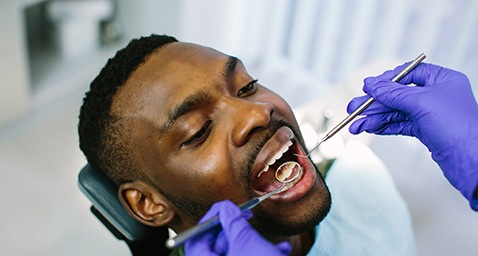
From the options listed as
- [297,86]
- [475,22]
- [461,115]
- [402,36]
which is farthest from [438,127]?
[297,86]

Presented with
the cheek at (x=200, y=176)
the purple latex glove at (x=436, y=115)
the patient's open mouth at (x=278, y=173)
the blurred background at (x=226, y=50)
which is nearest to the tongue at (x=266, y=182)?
the patient's open mouth at (x=278, y=173)

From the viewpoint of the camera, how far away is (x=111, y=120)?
4.40ft

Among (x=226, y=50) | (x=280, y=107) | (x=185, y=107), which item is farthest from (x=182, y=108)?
(x=226, y=50)

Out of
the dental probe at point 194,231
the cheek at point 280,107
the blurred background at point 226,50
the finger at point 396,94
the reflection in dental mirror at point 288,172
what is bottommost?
the blurred background at point 226,50

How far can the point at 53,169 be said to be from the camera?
270 centimetres

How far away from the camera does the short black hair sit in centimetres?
135

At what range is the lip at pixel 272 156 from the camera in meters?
1.27

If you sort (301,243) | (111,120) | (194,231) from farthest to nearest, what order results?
(301,243), (111,120), (194,231)

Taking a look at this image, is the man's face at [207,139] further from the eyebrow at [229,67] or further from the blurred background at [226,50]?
the blurred background at [226,50]

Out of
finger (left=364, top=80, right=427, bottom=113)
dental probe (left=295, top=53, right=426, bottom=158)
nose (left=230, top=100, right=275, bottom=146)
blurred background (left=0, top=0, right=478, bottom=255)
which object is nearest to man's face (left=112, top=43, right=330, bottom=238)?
nose (left=230, top=100, right=275, bottom=146)

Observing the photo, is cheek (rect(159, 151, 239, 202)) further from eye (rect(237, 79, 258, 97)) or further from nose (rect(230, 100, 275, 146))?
eye (rect(237, 79, 258, 97))

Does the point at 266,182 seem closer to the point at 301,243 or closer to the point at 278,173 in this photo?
the point at 278,173

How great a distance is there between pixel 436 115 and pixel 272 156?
0.38 metres

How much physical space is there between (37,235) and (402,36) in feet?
6.21
